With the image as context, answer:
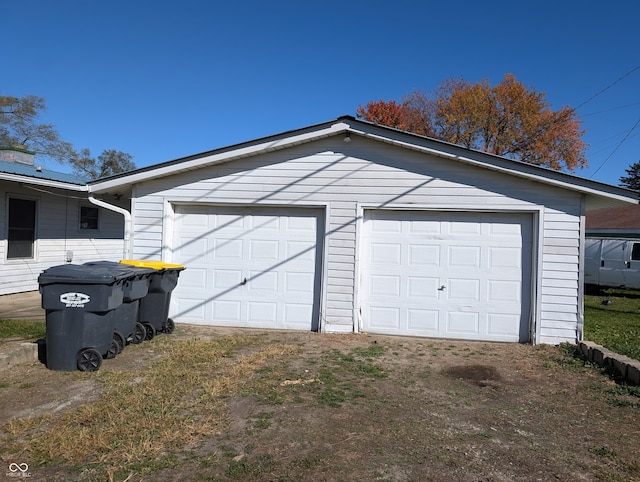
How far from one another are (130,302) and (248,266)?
259cm

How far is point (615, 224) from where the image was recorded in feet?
73.3

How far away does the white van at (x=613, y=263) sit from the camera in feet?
49.8

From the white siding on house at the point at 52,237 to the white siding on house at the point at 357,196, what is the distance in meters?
4.33

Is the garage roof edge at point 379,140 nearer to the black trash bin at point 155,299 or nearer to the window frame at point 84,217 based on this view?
the black trash bin at point 155,299

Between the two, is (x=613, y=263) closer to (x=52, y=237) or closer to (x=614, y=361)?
(x=614, y=361)

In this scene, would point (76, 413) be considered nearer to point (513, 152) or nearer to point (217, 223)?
point (217, 223)

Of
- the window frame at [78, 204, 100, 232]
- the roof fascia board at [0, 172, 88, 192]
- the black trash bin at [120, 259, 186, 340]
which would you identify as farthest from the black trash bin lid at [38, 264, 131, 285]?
the window frame at [78, 204, 100, 232]

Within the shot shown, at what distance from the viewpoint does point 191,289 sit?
852 centimetres

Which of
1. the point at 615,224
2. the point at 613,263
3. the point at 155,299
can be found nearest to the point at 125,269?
the point at 155,299

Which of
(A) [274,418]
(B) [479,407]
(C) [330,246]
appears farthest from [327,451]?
(C) [330,246]

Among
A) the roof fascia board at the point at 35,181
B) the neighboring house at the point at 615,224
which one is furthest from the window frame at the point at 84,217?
the neighboring house at the point at 615,224

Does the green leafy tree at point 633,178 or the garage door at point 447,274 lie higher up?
the green leafy tree at point 633,178

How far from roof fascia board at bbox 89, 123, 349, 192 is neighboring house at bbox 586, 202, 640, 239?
1787 centimetres

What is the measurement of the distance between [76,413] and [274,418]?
5.74ft
